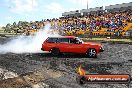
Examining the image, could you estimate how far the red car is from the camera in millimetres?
20922

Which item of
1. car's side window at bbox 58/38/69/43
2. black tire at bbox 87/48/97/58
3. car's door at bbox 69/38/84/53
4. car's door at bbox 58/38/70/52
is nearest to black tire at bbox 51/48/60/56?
car's door at bbox 58/38/70/52

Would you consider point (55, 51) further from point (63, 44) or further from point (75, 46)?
point (75, 46)

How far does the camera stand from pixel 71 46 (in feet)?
70.0

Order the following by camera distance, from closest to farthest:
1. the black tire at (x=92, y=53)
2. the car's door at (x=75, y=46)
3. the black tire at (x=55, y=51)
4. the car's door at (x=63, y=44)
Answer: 1. the black tire at (x=92, y=53)
2. the car's door at (x=75, y=46)
3. the car's door at (x=63, y=44)
4. the black tire at (x=55, y=51)

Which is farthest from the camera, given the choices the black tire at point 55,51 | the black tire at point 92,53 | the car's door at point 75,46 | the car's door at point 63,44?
the black tire at point 55,51

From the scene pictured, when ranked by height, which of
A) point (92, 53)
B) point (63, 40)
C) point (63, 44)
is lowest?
point (92, 53)

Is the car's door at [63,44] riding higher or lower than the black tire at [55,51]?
higher

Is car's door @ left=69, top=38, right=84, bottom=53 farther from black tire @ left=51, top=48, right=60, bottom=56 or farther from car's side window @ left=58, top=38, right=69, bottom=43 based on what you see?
black tire @ left=51, top=48, right=60, bottom=56

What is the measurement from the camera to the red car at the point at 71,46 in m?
20.9

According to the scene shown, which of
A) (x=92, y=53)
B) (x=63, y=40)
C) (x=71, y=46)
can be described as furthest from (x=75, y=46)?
(x=92, y=53)

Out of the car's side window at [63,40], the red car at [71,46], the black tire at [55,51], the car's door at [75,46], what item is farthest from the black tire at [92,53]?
the black tire at [55,51]

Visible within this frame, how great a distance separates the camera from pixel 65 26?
183 feet

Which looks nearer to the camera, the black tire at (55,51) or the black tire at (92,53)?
the black tire at (92,53)

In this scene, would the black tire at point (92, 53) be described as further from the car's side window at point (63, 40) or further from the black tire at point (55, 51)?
the black tire at point (55, 51)
